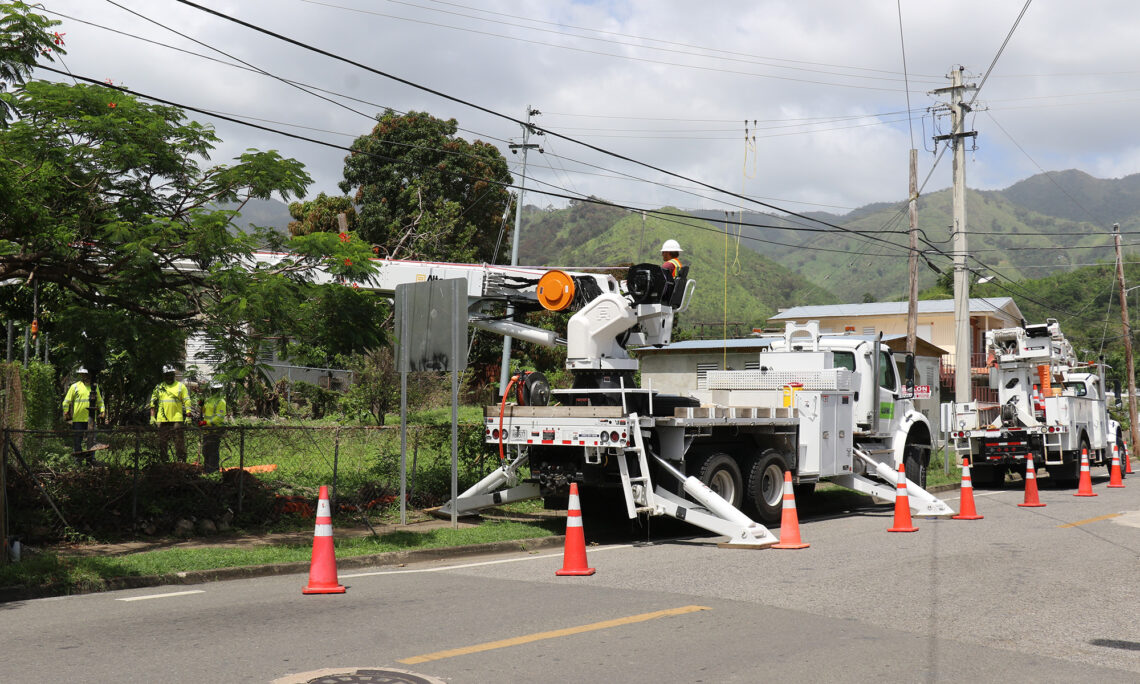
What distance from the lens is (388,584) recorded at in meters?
9.25

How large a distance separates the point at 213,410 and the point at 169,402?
626 millimetres

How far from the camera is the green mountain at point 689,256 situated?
114938 millimetres

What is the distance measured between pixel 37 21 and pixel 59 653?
7.10m

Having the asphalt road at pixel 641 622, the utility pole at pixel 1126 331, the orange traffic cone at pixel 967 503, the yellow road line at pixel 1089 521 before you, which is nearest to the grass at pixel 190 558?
the asphalt road at pixel 641 622

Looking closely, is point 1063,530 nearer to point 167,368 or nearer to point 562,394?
point 562,394

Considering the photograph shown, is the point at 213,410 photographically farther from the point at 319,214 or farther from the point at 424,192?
the point at 424,192

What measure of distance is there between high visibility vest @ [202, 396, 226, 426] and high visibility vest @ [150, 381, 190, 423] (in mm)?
356

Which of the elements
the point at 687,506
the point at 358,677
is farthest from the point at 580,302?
the point at 358,677

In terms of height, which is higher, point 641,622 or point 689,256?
point 689,256

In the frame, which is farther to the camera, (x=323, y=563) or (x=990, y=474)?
(x=990, y=474)

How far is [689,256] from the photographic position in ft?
438

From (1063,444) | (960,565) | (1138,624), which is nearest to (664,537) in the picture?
(960,565)

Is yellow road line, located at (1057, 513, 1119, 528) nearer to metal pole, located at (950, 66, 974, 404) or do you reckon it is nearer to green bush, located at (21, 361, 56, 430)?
metal pole, located at (950, 66, 974, 404)

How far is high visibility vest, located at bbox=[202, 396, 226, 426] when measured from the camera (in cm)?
1398
